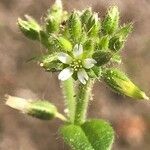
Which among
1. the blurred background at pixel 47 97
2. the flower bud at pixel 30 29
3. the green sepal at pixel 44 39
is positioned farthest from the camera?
the blurred background at pixel 47 97

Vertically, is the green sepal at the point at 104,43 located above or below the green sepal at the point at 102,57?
above

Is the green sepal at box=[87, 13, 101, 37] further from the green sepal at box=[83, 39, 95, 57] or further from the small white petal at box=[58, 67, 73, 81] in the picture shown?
the small white petal at box=[58, 67, 73, 81]

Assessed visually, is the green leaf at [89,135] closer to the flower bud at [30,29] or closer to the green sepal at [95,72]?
the green sepal at [95,72]

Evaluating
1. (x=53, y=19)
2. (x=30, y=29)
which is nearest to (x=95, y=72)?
(x=53, y=19)

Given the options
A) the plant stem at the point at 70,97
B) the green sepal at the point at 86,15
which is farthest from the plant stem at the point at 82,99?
the green sepal at the point at 86,15

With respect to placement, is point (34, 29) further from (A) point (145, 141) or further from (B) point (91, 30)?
(A) point (145, 141)

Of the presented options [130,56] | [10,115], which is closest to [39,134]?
[10,115]

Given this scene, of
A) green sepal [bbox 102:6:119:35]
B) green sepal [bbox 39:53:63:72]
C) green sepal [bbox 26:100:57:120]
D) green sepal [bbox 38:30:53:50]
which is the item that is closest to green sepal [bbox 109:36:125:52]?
green sepal [bbox 102:6:119:35]
